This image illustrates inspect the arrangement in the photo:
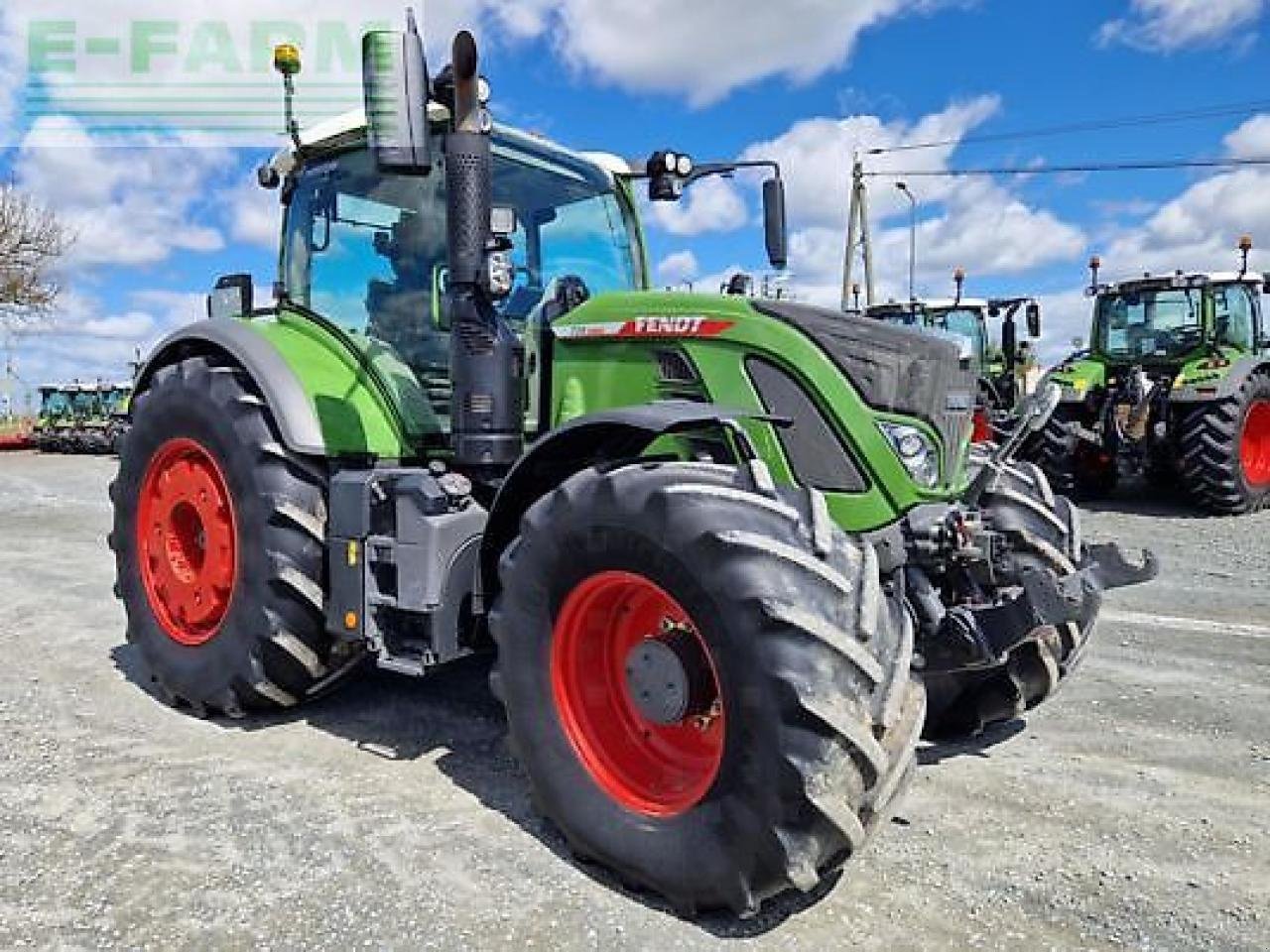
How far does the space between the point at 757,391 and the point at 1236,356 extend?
989 centimetres

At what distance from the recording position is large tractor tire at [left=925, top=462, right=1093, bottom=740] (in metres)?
3.62

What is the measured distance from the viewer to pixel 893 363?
3.22 metres

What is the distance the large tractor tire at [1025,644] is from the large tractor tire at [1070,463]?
7522mm

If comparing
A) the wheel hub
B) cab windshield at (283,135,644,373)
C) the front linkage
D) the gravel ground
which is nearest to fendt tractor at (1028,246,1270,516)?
the gravel ground

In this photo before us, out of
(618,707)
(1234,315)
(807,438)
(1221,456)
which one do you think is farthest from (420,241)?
(1234,315)

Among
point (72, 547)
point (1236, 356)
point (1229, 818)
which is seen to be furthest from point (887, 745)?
point (1236, 356)

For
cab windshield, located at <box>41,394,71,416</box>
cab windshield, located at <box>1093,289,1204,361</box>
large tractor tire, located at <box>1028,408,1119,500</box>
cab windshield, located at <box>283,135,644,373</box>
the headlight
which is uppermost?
cab windshield, located at <box>1093,289,1204,361</box>

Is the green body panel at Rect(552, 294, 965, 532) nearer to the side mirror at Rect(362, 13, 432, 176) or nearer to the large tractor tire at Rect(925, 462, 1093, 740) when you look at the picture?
the large tractor tire at Rect(925, 462, 1093, 740)

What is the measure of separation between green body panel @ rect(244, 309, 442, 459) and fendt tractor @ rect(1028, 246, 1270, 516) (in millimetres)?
8491

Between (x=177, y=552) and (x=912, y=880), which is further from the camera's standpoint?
(x=177, y=552)

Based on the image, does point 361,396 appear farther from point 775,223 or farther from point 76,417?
point 76,417

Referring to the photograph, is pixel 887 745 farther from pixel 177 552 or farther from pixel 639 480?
pixel 177 552

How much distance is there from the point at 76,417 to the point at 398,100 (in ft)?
82.2

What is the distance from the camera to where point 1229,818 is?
11.1 feet
